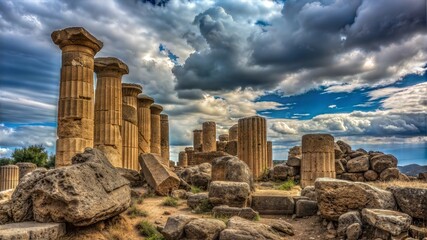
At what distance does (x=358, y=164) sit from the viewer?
675 inches

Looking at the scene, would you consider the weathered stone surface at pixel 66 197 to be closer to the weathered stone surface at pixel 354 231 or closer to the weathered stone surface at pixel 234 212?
the weathered stone surface at pixel 234 212

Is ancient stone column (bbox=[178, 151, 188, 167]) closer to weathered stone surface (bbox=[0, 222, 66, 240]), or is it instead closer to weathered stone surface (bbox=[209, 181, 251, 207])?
weathered stone surface (bbox=[209, 181, 251, 207])

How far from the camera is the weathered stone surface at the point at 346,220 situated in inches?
279

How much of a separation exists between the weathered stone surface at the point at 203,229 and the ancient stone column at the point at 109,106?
8.64 m

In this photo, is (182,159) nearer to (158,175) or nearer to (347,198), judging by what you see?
(158,175)

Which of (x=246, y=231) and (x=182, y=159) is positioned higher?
(x=182, y=159)

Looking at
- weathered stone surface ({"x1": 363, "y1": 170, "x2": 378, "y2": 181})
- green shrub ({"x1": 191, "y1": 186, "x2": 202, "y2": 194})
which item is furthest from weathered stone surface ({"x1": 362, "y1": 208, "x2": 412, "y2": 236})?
weathered stone surface ({"x1": 363, "y1": 170, "x2": 378, "y2": 181})

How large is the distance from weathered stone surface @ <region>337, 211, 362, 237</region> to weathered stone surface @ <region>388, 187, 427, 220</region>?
1.03m

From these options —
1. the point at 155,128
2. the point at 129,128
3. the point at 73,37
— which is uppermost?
the point at 73,37

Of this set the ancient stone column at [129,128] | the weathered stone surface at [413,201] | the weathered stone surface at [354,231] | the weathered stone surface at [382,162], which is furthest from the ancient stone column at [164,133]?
the weathered stone surface at [354,231]

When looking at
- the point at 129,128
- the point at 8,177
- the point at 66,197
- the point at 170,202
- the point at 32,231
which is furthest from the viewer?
the point at 8,177

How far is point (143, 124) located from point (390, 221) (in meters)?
16.1

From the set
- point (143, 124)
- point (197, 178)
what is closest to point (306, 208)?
point (197, 178)

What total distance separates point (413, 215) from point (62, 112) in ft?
37.0
